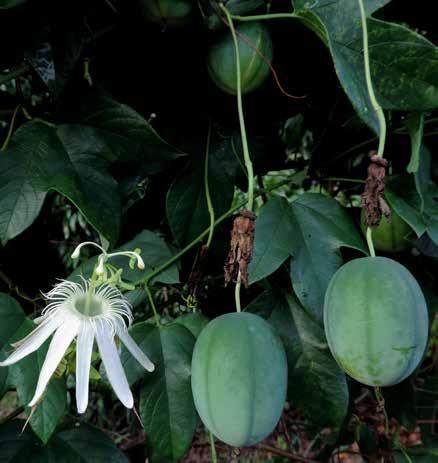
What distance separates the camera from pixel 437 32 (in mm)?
1069

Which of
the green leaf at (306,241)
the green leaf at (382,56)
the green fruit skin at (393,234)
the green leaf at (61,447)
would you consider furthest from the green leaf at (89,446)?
the green leaf at (382,56)

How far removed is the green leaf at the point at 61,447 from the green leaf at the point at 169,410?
19 cm

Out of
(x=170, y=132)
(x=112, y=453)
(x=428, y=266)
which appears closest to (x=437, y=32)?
(x=428, y=266)

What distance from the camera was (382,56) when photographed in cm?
69

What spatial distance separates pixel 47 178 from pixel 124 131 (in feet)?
0.40

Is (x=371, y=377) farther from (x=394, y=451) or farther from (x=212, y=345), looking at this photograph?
(x=394, y=451)

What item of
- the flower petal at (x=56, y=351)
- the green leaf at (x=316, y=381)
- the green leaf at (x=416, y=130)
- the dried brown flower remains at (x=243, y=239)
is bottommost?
the green leaf at (x=316, y=381)

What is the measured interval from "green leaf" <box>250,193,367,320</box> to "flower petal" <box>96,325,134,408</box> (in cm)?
17

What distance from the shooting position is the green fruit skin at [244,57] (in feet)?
2.56

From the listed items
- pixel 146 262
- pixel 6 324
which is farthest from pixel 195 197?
pixel 6 324

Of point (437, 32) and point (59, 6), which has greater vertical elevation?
point (59, 6)

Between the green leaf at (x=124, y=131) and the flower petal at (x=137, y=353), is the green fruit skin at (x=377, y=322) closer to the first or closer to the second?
the flower petal at (x=137, y=353)

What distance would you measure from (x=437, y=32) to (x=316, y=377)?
683 mm

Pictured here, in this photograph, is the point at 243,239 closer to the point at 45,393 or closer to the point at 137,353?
the point at 137,353
